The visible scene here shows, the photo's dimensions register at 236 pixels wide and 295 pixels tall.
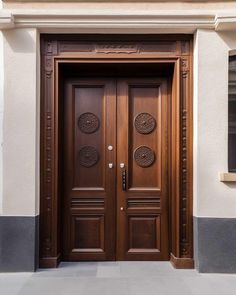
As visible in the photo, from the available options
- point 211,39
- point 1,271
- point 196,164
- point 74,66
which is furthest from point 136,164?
point 1,271

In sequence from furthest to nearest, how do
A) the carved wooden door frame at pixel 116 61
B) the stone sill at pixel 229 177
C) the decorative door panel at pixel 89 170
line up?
the decorative door panel at pixel 89 170, the carved wooden door frame at pixel 116 61, the stone sill at pixel 229 177

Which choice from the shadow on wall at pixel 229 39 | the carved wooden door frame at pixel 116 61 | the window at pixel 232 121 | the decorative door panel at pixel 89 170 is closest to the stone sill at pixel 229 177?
the window at pixel 232 121

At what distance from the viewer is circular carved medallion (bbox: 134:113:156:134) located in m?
5.59

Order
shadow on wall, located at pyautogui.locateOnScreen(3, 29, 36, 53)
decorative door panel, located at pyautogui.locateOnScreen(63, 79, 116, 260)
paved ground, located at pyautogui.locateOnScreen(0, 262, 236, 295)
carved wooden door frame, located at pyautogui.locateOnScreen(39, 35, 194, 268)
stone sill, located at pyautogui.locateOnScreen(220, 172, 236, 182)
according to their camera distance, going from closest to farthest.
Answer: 1. paved ground, located at pyautogui.locateOnScreen(0, 262, 236, 295)
2. stone sill, located at pyautogui.locateOnScreen(220, 172, 236, 182)
3. shadow on wall, located at pyautogui.locateOnScreen(3, 29, 36, 53)
4. carved wooden door frame, located at pyautogui.locateOnScreen(39, 35, 194, 268)
5. decorative door panel, located at pyautogui.locateOnScreen(63, 79, 116, 260)

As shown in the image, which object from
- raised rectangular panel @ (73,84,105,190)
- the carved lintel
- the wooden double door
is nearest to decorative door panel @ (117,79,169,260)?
the wooden double door

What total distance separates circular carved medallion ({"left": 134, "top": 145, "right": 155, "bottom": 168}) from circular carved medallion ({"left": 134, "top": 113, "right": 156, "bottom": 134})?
294mm

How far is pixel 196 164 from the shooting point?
510cm

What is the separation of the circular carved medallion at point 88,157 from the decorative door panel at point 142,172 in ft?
1.19

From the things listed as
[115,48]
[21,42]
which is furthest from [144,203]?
[21,42]

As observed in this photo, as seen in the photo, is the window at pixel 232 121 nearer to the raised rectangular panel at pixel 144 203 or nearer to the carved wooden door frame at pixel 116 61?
the carved wooden door frame at pixel 116 61

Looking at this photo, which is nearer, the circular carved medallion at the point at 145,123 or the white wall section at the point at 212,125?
the white wall section at the point at 212,125

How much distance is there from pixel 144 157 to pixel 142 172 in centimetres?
23

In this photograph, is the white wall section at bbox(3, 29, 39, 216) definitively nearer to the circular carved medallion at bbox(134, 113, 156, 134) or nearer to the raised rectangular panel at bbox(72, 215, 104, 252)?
the raised rectangular panel at bbox(72, 215, 104, 252)

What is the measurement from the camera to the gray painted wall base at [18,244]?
4.98m
